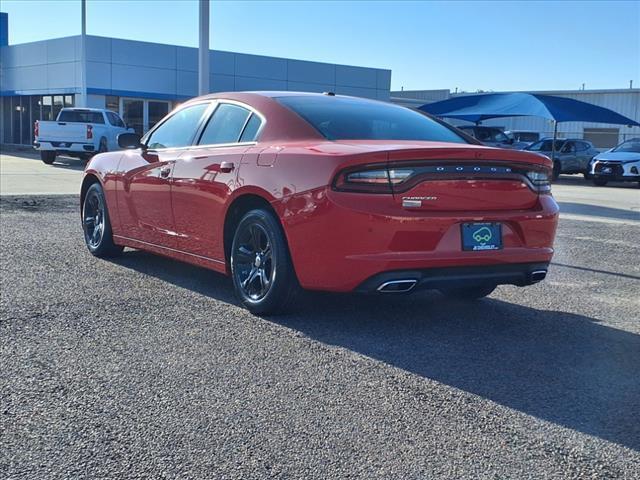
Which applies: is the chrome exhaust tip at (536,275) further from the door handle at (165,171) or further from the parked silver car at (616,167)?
the parked silver car at (616,167)

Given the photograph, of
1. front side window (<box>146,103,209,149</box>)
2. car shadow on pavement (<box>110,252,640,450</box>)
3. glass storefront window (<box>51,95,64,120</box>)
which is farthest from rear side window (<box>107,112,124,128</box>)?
car shadow on pavement (<box>110,252,640,450</box>)

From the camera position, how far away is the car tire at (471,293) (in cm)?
571

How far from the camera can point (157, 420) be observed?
3.29 metres

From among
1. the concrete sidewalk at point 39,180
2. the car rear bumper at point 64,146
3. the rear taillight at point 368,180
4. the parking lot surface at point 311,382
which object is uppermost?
the rear taillight at point 368,180

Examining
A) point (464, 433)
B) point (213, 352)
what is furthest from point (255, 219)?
point (464, 433)

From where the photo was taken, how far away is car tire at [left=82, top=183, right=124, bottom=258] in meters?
7.04

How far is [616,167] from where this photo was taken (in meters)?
Answer: 23.5

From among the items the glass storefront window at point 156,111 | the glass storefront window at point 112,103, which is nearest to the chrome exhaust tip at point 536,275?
the glass storefront window at point 112,103

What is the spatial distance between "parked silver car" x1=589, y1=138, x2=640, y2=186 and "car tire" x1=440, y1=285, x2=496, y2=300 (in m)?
19.3

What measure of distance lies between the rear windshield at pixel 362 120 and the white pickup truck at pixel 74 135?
19141 millimetres

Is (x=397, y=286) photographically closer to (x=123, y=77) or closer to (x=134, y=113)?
(x=123, y=77)

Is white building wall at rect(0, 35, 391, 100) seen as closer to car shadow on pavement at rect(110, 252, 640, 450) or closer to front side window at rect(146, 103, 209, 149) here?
front side window at rect(146, 103, 209, 149)

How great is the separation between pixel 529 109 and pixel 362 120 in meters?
23.0

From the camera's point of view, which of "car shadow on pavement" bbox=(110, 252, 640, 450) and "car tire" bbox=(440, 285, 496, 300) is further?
"car tire" bbox=(440, 285, 496, 300)
